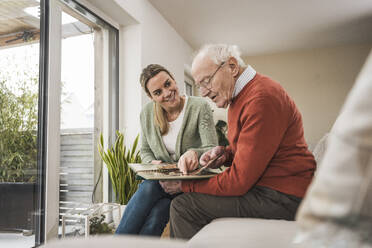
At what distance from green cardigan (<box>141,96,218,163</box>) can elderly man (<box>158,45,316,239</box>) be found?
614 mm

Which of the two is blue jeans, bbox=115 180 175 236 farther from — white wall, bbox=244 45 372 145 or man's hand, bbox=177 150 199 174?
white wall, bbox=244 45 372 145

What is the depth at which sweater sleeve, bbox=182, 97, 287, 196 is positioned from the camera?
1.02m

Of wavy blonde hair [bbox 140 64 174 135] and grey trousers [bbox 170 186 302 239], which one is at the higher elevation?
wavy blonde hair [bbox 140 64 174 135]

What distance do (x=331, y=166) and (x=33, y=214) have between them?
2.08 meters

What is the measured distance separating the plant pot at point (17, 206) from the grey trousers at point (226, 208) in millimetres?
1149

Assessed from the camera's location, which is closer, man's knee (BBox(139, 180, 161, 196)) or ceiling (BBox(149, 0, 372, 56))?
man's knee (BBox(139, 180, 161, 196))

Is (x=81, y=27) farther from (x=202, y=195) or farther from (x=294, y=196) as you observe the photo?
(x=294, y=196)

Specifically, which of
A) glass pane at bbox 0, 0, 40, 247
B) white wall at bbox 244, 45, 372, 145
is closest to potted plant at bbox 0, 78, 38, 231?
glass pane at bbox 0, 0, 40, 247

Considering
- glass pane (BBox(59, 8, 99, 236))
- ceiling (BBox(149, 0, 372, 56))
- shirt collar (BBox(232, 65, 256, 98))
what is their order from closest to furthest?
shirt collar (BBox(232, 65, 256, 98)) → glass pane (BBox(59, 8, 99, 236)) → ceiling (BBox(149, 0, 372, 56))

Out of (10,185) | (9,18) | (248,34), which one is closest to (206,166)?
(10,185)

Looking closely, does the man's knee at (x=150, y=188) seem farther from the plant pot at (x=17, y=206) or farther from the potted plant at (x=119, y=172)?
the potted plant at (x=119, y=172)

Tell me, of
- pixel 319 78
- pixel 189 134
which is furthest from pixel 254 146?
pixel 319 78

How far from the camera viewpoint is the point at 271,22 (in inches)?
163

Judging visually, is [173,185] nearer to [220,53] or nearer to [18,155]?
[220,53]
